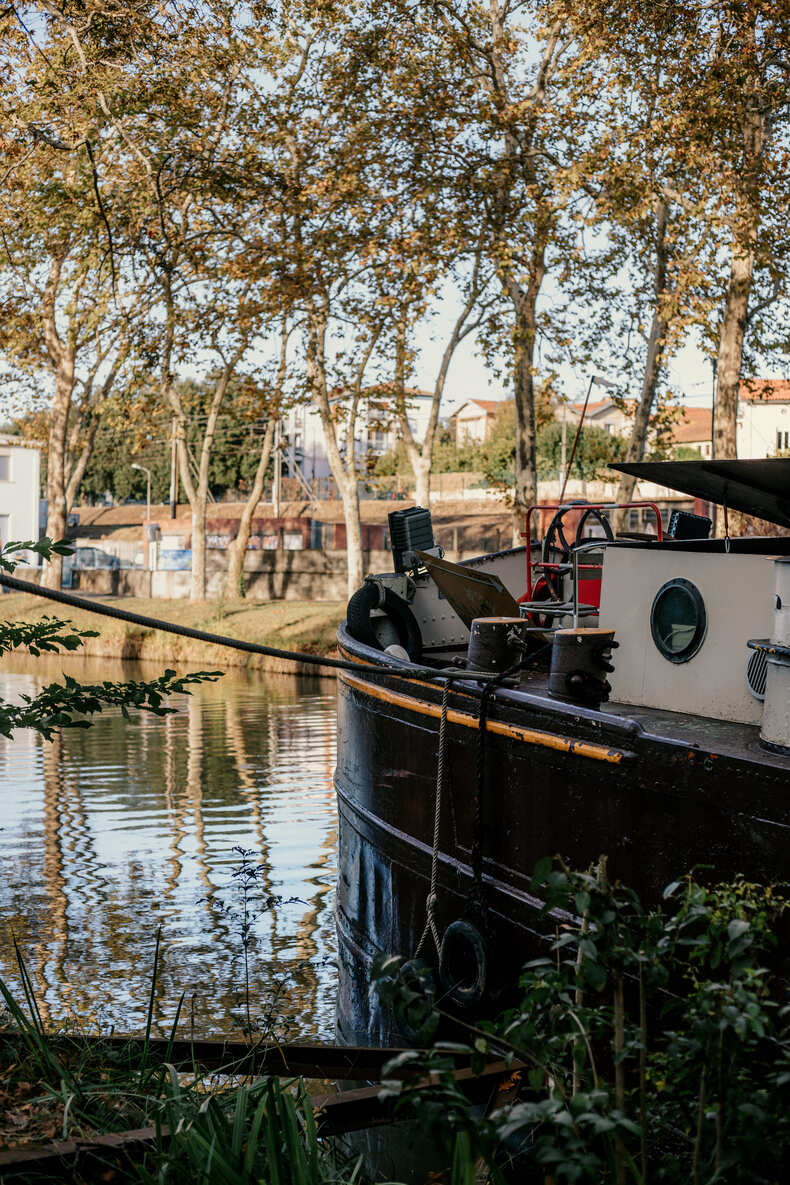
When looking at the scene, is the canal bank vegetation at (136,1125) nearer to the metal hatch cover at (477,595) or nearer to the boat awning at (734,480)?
the boat awning at (734,480)

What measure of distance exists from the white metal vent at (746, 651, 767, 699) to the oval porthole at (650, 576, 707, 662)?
0.97ft

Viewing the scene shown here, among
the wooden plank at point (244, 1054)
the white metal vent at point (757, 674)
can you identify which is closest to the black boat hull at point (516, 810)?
the white metal vent at point (757, 674)

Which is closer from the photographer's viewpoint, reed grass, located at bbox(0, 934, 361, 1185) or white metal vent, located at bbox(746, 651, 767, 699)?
reed grass, located at bbox(0, 934, 361, 1185)

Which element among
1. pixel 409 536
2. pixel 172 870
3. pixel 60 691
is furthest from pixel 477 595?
pixel 172 870

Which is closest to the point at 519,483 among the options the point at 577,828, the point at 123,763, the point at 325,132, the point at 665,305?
the point at 665,305

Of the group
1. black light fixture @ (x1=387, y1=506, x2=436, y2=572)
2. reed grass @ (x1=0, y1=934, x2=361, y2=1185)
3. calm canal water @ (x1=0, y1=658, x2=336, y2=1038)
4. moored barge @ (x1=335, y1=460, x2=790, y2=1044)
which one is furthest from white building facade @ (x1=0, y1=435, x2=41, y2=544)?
reed grass @ (x1=0, y1=934, x2=361, y2=1185)

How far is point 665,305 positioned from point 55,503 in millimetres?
18981

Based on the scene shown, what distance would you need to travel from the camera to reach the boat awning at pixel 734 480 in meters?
5.52

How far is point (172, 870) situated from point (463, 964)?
232 inches

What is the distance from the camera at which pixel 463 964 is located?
575 cm

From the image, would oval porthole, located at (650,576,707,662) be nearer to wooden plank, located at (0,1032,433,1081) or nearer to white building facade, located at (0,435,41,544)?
wooden plank, located at (0,1032,433,1081)

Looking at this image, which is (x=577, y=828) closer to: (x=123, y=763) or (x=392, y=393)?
(x=123, y=763)

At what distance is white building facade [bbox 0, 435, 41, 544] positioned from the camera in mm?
61344

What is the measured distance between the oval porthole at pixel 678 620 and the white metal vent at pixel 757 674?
0.97ft
